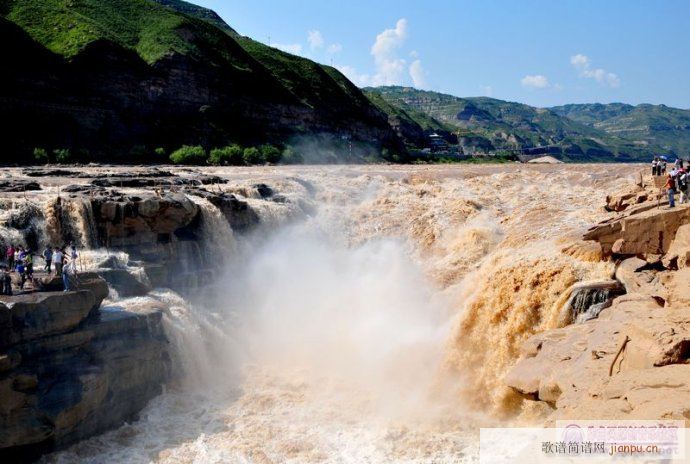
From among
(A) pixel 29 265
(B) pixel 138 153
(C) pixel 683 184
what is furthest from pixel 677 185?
(B) pixel 138 153

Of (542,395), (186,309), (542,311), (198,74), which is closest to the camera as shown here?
(542,395)

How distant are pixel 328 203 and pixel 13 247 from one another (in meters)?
16.3

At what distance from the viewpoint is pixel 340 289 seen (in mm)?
24094

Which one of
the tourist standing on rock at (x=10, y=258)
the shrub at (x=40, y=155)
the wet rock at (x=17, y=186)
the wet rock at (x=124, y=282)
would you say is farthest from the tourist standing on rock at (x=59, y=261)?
the shrub at (x=40, y=155)

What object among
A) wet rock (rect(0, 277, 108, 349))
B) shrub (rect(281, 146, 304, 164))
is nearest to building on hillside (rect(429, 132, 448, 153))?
shrub (rect(281, 146, 304, 164))

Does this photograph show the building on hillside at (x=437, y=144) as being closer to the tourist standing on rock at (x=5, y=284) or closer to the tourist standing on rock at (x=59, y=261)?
the tourist standing on rock at (x=59, y=261)

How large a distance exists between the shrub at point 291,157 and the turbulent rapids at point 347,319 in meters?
23.4

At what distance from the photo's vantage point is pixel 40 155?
38.8 m

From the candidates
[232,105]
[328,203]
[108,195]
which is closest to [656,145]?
[232,105]

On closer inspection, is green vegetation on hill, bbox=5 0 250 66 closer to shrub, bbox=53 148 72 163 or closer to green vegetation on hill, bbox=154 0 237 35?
shrub, bbox=53 148 72 163

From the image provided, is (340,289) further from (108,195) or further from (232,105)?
(232,105)

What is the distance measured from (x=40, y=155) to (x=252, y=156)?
1655cm

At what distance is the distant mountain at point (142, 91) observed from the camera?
4316 cm

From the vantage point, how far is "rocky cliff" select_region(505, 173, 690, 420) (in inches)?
375
